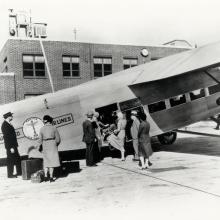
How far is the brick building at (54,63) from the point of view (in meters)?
31.6

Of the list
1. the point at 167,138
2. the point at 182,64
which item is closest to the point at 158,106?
the point at 182,64

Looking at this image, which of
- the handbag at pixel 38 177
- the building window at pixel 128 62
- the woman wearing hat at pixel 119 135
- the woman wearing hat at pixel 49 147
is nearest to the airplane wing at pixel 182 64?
the woman wearing hat at pixel 119 135

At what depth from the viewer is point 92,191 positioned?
8695 millimetres

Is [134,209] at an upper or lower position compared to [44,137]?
lower

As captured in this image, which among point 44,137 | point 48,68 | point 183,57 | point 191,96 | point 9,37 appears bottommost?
point 44,137

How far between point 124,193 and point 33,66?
26.2 m

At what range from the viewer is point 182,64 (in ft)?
43.8

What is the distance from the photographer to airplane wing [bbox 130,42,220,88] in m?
12.3

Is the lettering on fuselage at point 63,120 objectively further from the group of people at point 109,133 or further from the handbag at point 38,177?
→ the handbag at point 38,177

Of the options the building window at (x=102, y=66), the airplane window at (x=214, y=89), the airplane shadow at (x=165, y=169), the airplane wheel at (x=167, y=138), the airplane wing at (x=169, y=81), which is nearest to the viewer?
the airplane shadow at (x=165, y=169)

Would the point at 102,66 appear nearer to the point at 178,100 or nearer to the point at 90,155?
the point at 178,100

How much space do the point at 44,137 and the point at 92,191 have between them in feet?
8.44

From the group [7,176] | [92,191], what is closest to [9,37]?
[7,176]

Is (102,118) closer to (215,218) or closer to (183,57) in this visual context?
(183,57)
